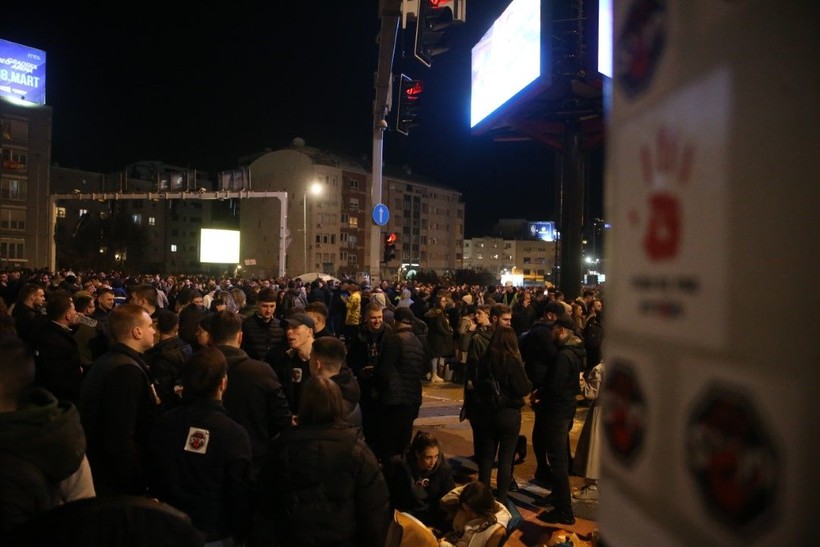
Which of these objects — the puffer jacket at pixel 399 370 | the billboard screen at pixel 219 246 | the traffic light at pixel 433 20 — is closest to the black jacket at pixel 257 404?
the puffer jacket at pixel 399 370

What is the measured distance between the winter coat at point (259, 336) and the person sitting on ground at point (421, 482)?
268cm

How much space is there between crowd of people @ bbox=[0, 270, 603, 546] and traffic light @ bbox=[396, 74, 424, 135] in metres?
5.24

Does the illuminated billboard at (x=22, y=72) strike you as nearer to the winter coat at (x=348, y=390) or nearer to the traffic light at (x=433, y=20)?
the traffic light at (x=433, y=20)

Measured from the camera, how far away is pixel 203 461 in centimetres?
340

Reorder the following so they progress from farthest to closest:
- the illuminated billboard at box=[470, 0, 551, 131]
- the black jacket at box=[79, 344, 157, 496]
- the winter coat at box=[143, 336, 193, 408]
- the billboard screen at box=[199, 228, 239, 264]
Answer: the billboard screen at box=[199, 228, 239, 264], the illuminated billboard at box=[470, 0, 551, 131], the winter coat at box=[143, 336, 193, 408], the black jacket at box=[79, 344, 157, 496]

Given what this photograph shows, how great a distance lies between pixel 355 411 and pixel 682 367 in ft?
13.6

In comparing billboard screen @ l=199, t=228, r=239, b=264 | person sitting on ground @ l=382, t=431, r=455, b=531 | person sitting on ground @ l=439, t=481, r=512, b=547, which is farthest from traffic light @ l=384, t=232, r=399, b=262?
billboard screen @ l=199, t=228, r=239, b=264

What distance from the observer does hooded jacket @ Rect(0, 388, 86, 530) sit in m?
2.26

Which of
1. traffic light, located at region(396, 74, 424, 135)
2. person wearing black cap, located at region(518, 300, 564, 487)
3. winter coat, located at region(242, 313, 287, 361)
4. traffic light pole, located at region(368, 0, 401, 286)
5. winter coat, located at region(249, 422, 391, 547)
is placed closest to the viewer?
winter coat, located at region(249, 422, 391, 547)

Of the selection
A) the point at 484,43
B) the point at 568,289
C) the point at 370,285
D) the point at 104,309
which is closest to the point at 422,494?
the point at 104,309

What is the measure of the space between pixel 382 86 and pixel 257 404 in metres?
11.6

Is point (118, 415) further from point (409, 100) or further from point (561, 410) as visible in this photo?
point (409, 100)

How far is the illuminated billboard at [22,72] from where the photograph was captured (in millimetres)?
55094

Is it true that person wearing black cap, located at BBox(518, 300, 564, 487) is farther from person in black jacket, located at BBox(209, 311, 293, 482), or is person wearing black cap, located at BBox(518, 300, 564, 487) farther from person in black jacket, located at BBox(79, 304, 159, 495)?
person in black jacket, located at BBox(79, 304, 159, 495)
